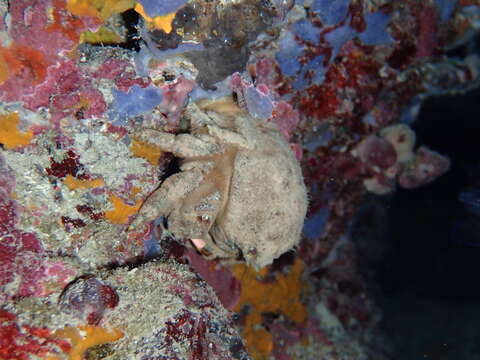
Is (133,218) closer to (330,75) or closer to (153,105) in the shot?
(153,105)

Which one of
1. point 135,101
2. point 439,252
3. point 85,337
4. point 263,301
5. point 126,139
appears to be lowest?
point 439,252

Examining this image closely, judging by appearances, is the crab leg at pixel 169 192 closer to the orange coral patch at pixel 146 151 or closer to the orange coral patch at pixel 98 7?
the orange coral patch at pixel 146 151

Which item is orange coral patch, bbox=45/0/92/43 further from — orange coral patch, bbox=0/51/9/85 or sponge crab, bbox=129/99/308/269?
sponge crab, bbox=129/99/308/269

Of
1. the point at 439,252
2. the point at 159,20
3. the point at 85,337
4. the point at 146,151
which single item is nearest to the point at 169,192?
the point at 146,151

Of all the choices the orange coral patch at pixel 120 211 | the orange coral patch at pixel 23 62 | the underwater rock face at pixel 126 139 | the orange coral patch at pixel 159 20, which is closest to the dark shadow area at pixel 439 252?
the underwater rock face at pixel 126 139

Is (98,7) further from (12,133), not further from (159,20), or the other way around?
(12,133)

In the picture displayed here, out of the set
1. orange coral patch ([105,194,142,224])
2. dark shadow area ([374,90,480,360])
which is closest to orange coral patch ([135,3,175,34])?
orange coral patch ([105,194,142,224])

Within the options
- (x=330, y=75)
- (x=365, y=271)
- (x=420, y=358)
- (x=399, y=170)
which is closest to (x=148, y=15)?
(x=330, y=75)

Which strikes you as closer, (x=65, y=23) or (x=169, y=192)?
(x=65, y=23)
